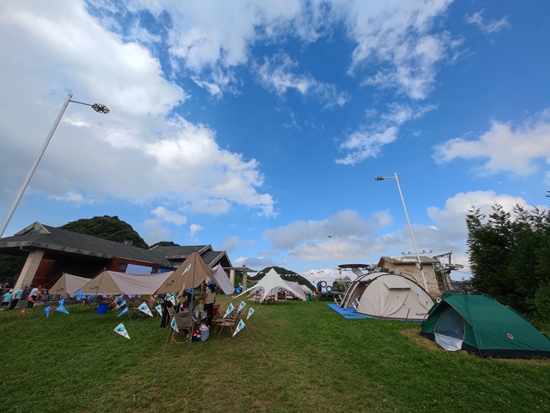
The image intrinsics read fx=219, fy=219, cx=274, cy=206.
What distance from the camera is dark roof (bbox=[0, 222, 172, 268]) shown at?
15.6 m

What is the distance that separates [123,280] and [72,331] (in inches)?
135

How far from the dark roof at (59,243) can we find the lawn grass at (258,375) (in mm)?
10426

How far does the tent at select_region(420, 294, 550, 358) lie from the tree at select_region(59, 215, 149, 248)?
130 ft

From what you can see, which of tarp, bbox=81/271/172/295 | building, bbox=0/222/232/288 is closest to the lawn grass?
tarp, bbox=81/271/172/295

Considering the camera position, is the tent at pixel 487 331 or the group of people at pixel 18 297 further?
the group of people at pixel 18 297

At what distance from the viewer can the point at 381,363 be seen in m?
5.90

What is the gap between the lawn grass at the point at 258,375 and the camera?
4.07 metres

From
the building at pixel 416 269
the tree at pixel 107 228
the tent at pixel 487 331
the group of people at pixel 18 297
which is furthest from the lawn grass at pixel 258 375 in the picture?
the tree at pixel 107 228

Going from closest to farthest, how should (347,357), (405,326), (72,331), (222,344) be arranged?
(347,357) < (222,344) < (72,331) < (405,326)

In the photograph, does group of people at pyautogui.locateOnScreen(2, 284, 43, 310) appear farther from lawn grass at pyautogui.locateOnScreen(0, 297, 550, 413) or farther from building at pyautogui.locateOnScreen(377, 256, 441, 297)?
building at pyautogui.locateOnScreen(377, 256, 441, 297)

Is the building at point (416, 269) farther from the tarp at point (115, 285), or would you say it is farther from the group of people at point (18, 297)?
the group of people at point (18, 297)

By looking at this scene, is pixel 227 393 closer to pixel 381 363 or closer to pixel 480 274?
pixel 381 363

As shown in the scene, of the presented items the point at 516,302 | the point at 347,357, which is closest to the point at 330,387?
the point at 347,357

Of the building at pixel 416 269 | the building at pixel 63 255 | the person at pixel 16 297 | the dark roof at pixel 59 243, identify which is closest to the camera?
the person at pixel 16 297
